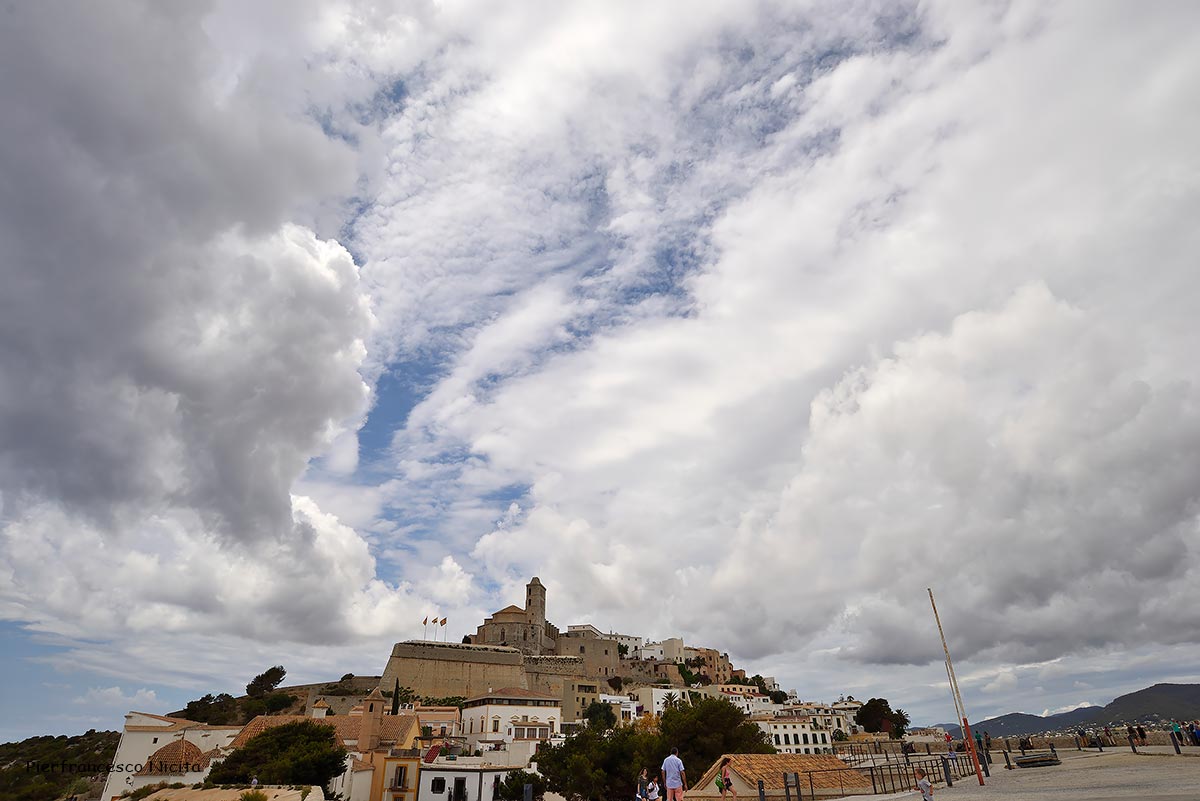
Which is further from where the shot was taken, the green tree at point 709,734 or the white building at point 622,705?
the white building at point 622,705

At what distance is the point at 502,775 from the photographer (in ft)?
172

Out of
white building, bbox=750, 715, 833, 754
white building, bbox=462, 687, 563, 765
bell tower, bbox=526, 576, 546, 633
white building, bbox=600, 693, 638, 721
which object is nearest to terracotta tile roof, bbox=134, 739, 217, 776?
white building, bbox=462, 687, 563, 765

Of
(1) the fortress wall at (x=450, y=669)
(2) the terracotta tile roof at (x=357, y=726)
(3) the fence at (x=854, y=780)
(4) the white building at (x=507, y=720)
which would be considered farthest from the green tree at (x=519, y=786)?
(1) the fortress wall at (x=450, y=669)

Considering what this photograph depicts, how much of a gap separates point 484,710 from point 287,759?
1272 inches

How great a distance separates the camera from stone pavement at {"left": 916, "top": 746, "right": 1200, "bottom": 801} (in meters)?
15.1

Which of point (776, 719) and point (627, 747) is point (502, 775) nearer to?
point (627, 747)

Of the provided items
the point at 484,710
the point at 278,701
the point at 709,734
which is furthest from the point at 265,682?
the point at 709,734

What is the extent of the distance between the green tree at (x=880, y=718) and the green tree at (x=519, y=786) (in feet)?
251

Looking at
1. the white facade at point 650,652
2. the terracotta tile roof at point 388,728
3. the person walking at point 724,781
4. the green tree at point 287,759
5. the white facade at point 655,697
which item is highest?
the white facade at point 650,652

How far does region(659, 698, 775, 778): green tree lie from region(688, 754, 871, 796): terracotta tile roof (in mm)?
10557

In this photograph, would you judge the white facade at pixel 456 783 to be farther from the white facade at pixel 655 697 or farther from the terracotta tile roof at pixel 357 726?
the white facade at pixel 655 697

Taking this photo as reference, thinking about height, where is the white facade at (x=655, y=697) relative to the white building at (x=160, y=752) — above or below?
above

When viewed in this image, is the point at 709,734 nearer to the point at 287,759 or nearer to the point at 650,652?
the point at 287,759

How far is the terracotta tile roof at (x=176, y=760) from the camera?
52.5 meters
